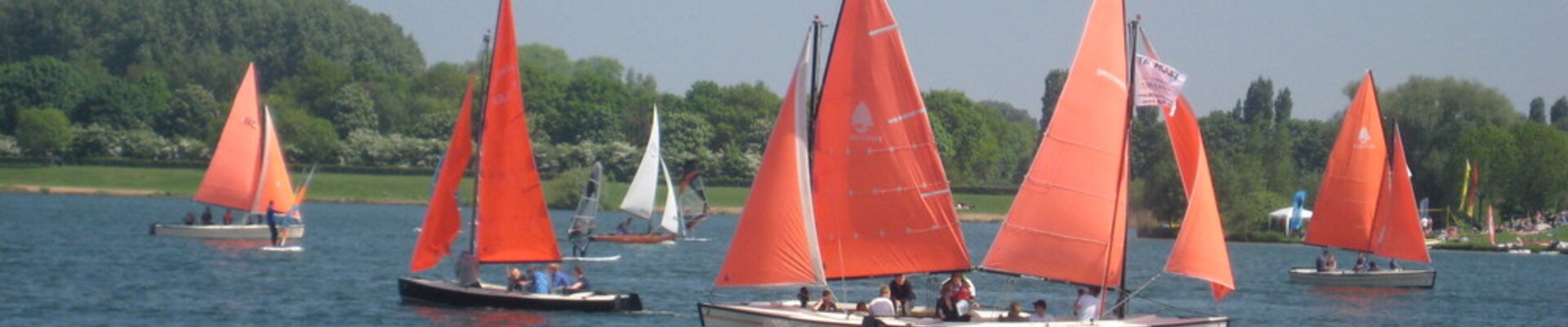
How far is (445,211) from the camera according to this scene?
49500 mm

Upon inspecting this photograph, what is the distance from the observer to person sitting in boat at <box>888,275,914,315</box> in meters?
39.2

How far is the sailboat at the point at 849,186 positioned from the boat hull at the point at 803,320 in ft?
0.17

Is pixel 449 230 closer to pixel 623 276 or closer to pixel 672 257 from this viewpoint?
pixel 623 276

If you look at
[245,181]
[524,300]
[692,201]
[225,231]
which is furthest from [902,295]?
[692,201]

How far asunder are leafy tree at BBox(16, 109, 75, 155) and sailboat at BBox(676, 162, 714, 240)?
62095 millimetres

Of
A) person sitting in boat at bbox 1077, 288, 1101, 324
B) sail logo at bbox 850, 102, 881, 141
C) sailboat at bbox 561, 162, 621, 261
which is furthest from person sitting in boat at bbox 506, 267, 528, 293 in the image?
sailboat at bbox 561, 162, 621, 261

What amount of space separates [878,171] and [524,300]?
10.1 m

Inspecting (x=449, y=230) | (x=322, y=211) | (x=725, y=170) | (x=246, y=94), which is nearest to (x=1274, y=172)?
(x=725, y=170)

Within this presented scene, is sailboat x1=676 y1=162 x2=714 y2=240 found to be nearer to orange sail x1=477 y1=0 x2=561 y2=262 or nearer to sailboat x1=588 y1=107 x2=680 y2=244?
sailboat x1=588 y1=107 x2=680 y2=244

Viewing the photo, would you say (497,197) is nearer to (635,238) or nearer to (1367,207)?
(1367,207)

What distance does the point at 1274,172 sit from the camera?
132375 millimetres

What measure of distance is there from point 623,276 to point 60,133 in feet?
305

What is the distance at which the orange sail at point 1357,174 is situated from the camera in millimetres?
72250

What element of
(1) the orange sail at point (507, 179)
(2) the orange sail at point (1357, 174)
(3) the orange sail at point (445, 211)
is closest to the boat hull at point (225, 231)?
(3) the orange sail at point (445, 211)
